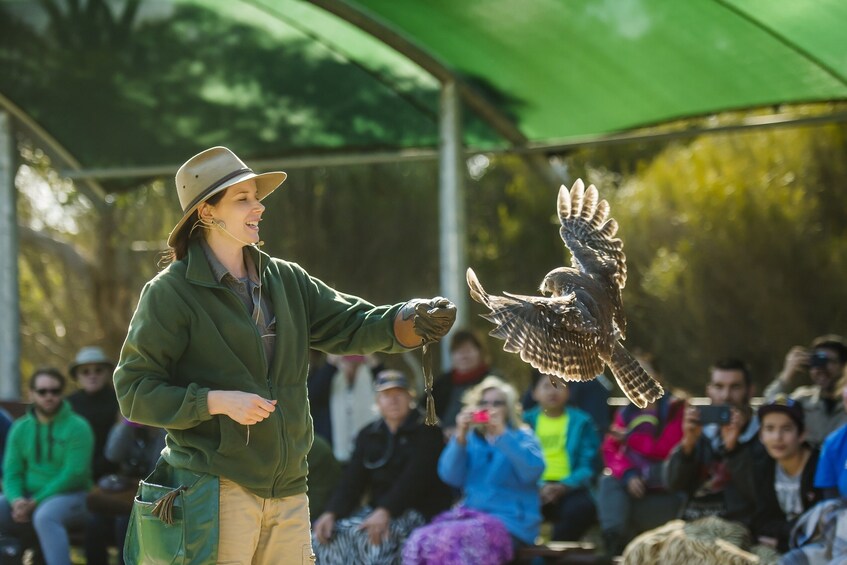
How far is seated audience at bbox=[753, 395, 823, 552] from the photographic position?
588 centimetres

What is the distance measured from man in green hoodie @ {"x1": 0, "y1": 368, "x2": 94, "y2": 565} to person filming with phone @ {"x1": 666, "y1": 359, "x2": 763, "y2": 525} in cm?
343

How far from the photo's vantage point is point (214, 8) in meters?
8.64

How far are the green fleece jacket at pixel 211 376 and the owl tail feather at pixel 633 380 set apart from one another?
4.82ft

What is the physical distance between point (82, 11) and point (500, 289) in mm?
5450

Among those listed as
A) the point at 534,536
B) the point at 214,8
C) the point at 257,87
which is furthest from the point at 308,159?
the point at 534,536

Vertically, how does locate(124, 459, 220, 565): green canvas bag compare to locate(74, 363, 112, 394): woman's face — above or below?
below

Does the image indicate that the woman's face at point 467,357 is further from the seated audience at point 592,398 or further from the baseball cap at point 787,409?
the baseball cap at point 787,409

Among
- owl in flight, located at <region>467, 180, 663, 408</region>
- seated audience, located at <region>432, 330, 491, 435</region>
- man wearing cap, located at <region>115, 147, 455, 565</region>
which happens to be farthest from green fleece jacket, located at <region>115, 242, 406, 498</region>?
seated audience, located at <region>432, 330, 491, 435</region>

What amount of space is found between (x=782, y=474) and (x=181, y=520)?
11.6ft

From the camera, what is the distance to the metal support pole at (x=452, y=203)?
8188 millimetres

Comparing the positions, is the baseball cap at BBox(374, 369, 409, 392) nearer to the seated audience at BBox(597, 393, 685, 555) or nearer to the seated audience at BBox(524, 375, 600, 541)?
the seated audience at BBox(524, 375, 600, 541)

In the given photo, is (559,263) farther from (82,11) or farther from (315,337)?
(315,337)

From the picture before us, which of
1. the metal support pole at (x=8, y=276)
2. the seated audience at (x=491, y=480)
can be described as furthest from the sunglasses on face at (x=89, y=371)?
the seated audience at (x=491, y=480)

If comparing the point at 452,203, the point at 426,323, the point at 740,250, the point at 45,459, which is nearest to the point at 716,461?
the point at 452,203
